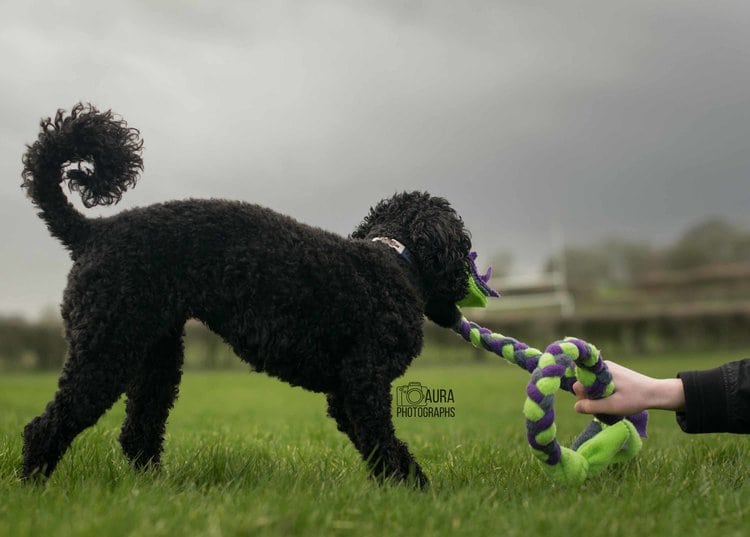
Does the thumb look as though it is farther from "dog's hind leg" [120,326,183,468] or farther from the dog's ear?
"dog's hind leg" [120,326,183,468]

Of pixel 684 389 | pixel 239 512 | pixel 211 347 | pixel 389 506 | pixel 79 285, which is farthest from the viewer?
pixel 211 347

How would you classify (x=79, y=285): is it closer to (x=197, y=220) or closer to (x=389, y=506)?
(x=197, y=220)

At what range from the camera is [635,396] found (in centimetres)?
333

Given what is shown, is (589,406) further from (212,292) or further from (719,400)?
(212,292)

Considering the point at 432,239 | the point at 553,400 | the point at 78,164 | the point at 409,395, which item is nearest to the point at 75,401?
the point at 78,164

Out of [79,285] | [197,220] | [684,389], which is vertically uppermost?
[197,220]

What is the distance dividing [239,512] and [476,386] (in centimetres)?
1234

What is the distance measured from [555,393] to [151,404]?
84.2 inches

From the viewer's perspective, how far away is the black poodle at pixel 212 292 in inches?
119

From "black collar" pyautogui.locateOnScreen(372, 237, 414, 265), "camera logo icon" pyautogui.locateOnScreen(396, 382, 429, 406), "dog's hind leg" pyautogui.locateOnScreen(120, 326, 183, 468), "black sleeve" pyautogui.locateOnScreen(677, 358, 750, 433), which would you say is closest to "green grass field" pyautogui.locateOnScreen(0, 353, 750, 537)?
"dog's hind leg" pyautogui.locateOnScreen(120, 326, 183, 468)

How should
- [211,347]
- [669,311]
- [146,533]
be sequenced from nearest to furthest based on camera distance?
1. [146,533]
2. [211,347]
3. [669,311]

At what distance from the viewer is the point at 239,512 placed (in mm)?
2486

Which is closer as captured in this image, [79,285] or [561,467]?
[79,285]

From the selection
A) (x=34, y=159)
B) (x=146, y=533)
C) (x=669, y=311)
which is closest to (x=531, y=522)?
(x=146, y=533)
